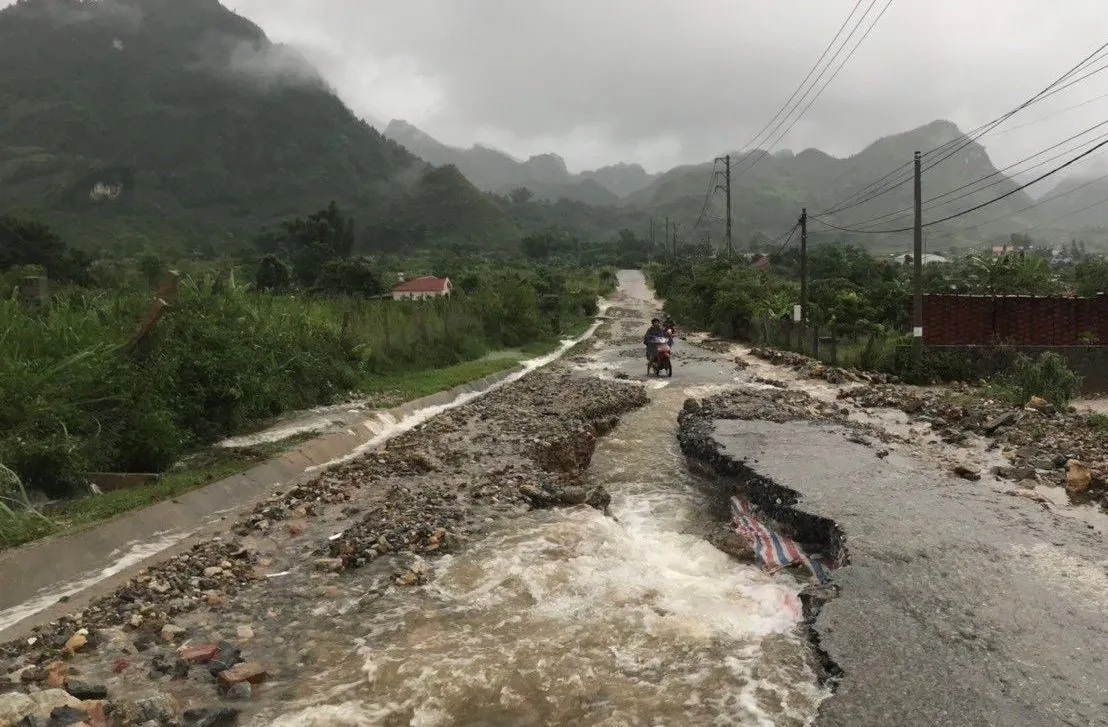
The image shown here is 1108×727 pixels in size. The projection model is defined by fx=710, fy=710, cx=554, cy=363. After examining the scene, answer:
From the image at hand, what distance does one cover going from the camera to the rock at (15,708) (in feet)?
12.6

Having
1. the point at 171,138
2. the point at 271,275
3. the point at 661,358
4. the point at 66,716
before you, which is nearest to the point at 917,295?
the point at 661,358

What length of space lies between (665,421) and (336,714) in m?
10.2

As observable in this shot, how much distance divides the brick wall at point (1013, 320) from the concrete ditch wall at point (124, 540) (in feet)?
55.0

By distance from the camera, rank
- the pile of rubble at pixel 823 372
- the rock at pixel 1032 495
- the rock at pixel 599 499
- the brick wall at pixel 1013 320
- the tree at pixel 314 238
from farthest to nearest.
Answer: the tree at pixel 314 238 < the brick wall at pixel 1013 320 < the pile of rubble at pixel 823 372 < the rock at pixel 599 499 < the rock at pixel 1032 495

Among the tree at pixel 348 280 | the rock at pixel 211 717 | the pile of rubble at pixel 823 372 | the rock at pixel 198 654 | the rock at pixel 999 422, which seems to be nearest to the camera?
the rock at pixel 211 717

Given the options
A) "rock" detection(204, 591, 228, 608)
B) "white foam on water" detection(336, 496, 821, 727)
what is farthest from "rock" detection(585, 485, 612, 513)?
"rock" detection(204, 591, 228, 608)

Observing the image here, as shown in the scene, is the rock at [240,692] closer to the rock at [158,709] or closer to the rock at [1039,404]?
the rock at [158,709]

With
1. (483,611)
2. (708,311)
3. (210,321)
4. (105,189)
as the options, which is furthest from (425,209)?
(483,611)

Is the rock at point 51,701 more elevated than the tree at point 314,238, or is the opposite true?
the tree at point 314,238

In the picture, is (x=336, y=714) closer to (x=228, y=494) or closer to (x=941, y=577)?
(x=941, y=577)

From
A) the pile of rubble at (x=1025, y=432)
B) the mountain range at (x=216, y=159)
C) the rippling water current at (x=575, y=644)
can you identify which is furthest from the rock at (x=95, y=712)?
the mountain range at (x=216, y=159)

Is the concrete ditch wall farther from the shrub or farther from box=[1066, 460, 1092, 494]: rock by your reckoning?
the shrub

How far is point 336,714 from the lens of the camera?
13.6 feet

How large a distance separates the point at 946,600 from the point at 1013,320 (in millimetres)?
17314
